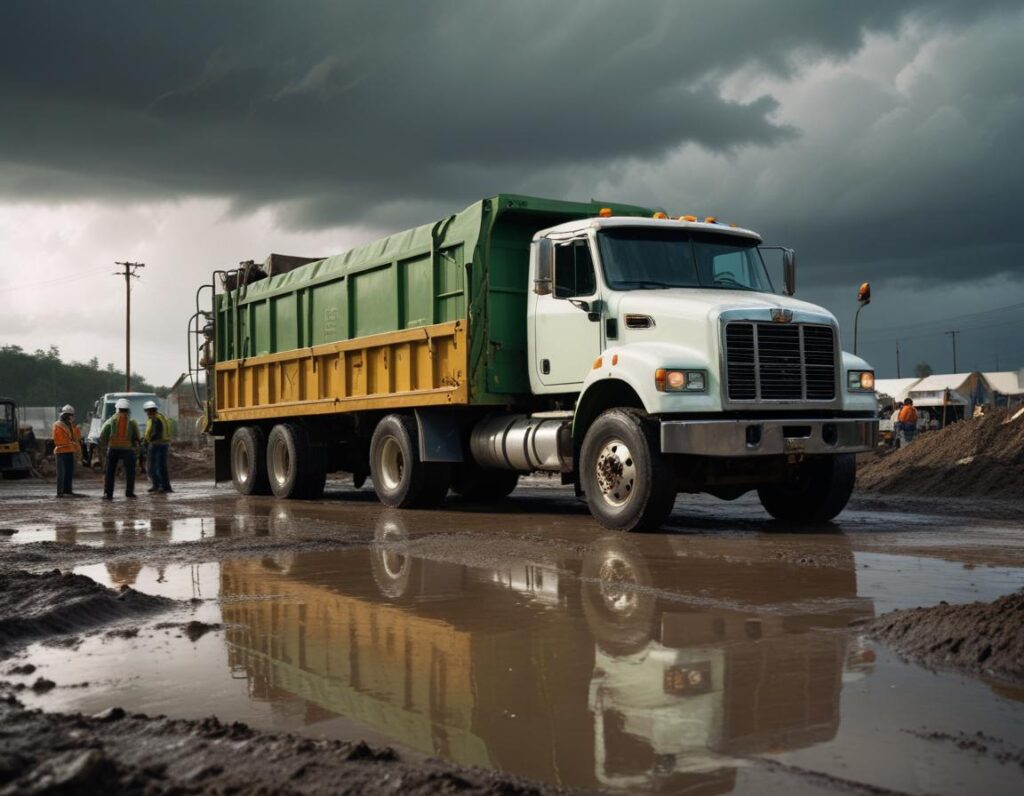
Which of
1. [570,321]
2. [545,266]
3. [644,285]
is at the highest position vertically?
[545,266]

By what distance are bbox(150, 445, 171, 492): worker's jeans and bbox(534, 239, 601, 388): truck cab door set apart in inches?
400

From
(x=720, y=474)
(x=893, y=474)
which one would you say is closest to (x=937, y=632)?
(x=720, y=474)

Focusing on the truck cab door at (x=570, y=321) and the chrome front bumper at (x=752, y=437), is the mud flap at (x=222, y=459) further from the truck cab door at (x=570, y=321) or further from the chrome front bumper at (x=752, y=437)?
the chrome front bumper at (x=752, y=437)

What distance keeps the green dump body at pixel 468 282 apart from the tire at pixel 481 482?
2.31 metres

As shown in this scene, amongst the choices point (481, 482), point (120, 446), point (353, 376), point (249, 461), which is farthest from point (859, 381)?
point (120, 446)

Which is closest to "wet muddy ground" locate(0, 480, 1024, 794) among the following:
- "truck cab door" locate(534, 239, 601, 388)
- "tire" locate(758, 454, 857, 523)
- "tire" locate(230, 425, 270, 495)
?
"tire" locate(758, 454, 857, 523)

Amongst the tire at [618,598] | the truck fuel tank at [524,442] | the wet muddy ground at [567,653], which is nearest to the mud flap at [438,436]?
the truck fuel tank at [524,442]

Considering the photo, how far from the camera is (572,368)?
36.5 ft

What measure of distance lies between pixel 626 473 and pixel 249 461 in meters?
8.96

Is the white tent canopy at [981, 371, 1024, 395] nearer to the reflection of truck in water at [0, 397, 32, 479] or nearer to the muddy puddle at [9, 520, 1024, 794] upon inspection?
the reflection of truck in water at [0, 397, 32, 479]

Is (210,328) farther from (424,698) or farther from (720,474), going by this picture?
(424,698)

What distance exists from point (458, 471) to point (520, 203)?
418cm

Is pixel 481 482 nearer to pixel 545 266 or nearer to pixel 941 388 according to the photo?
pixel 545 266

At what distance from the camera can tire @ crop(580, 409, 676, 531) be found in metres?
9.62
